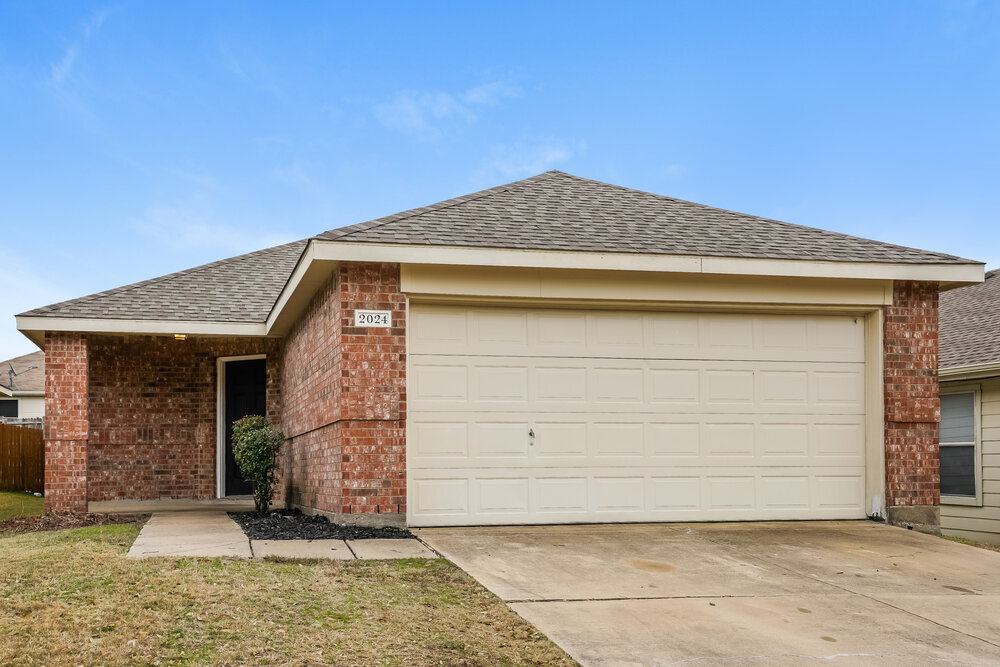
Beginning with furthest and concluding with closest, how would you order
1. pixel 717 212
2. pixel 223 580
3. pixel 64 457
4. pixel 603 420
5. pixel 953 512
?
pixel 953 512
pixel 64 457
pixel 717 212
pixel 603 420
pixel 223 580

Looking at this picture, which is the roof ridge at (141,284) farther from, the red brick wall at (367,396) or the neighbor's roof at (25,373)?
the neighbor's roof at (25,373)

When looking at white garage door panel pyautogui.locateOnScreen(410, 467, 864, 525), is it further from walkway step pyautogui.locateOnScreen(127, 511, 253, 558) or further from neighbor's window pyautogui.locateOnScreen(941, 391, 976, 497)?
→ neighbor's window pyautogui.locateOnScreen(941, 391, 976, 497)

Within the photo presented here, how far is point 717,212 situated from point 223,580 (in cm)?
801

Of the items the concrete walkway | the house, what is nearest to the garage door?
the concrete walkway

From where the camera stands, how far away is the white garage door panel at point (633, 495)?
9984 mm

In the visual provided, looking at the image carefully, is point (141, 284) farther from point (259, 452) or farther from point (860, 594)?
point (860, 594)

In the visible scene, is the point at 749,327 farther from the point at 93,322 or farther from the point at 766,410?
the point at 93,322

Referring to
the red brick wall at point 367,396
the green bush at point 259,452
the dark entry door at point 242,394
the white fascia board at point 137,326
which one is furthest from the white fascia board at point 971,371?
the dark entry door at point 242,394

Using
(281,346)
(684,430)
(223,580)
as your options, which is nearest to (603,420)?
(684,430)

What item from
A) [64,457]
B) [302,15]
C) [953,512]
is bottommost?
[953,512]

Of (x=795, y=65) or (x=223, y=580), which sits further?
(x=795, y=65)

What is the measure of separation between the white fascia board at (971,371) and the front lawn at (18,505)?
1397 centimetres

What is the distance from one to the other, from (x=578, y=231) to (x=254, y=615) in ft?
20.0

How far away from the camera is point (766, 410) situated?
10.8 meters
